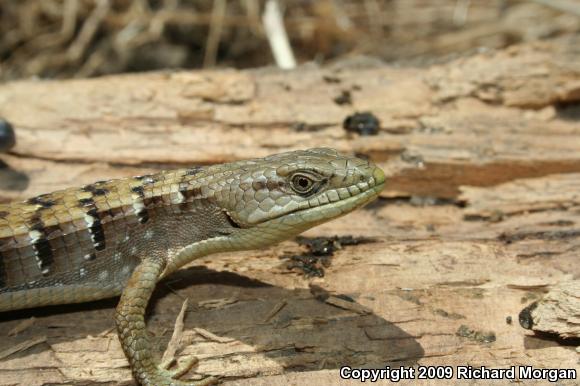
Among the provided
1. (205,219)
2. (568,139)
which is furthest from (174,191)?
(568,139)

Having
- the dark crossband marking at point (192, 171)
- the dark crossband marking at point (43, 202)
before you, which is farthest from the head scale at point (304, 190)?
the dark crossband marking at point (43, 202)

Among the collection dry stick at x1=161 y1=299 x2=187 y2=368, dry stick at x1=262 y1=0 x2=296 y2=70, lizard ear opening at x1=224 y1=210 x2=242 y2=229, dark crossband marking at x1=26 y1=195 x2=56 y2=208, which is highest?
dry stick at x1=262 y1=0 x2=296 y2=70

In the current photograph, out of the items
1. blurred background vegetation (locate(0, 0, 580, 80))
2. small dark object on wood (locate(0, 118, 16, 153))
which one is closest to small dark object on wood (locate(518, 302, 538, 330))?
small dark object on wood (locate(0, 118, 16, 153))

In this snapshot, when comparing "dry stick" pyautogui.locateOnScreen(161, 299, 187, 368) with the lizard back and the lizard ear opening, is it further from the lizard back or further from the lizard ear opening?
the lizard ear opening

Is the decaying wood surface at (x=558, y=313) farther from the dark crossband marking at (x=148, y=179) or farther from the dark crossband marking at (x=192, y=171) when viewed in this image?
the dark crossband marking at (x=148, y=179)

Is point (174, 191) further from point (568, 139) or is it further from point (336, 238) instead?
point (568, 139)
